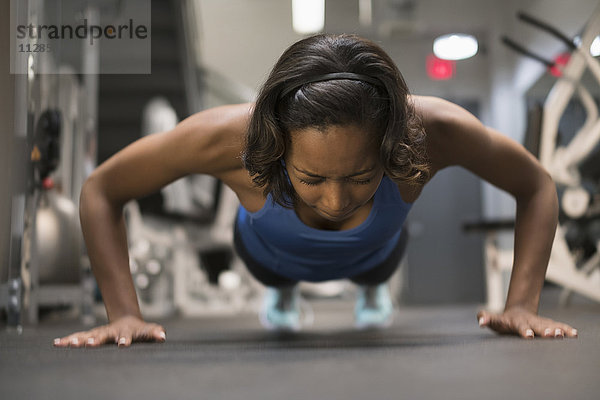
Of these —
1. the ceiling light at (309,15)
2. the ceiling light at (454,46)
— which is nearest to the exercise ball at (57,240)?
the ceiling light at (309,15)

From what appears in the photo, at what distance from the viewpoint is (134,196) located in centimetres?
118

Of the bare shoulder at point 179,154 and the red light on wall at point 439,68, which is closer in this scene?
the bare shoulder at point 179,154

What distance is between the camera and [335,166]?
34.2 inches

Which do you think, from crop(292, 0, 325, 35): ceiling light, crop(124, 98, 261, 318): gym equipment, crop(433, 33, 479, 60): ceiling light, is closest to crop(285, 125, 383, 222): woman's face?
crop(124, 98, 261, 318): gym equipment

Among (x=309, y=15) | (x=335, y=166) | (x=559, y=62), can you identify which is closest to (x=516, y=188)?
(x=335, y=166)

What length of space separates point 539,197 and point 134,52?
4.62 feet

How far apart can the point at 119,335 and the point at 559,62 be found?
7.89 ft

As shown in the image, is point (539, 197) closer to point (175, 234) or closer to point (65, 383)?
point (65, 383)

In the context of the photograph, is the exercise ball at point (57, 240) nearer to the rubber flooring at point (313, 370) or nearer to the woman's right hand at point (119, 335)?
the woman's right hand at point (119, 335)

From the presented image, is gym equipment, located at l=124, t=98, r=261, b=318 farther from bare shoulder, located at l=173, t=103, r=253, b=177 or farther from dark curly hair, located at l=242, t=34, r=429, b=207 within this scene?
dark curly hair, located at l=242, t=34, r=429, b=207

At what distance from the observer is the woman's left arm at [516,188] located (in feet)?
3.61

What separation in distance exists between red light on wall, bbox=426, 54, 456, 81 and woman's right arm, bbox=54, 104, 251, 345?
145 inches

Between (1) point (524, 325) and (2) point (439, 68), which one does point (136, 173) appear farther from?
(2) point (439, 68)

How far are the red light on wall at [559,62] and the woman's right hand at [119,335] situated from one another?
2.17 metres
